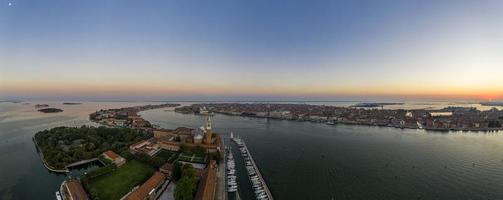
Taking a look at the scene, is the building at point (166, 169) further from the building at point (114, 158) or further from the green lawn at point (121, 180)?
the building at point (114, 158)

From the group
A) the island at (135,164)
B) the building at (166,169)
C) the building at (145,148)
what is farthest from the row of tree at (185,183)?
the building at (145,148)

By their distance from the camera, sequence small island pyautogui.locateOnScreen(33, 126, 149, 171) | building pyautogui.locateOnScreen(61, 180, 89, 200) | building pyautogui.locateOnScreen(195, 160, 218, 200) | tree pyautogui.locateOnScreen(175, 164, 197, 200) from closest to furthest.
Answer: tree pyautogui.locateOnScreen(175, 164, 197, 200) → building pyautogui.locateOnScreen(195, 160, 218, 200) → building pyautogui.locateOnScreen(61, 180, 89, 200) → small island pyautogui.locateOnScreen(33, 126, 149, 171)

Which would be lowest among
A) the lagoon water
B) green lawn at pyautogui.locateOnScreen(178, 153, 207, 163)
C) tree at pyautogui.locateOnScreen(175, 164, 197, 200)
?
the lagoon water

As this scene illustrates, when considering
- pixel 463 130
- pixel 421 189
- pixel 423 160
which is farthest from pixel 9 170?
pixel 463 130

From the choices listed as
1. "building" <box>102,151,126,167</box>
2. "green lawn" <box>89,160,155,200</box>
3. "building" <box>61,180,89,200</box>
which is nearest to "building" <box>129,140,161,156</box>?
"building" <box>102,151,126,167</box>

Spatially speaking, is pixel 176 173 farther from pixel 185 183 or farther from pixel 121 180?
pixel 121 180

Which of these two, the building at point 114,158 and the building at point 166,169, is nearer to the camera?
the building at point 166,169

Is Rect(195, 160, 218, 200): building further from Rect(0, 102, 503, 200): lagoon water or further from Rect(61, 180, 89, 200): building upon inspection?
Rect(61, 180, 89, 200): building
